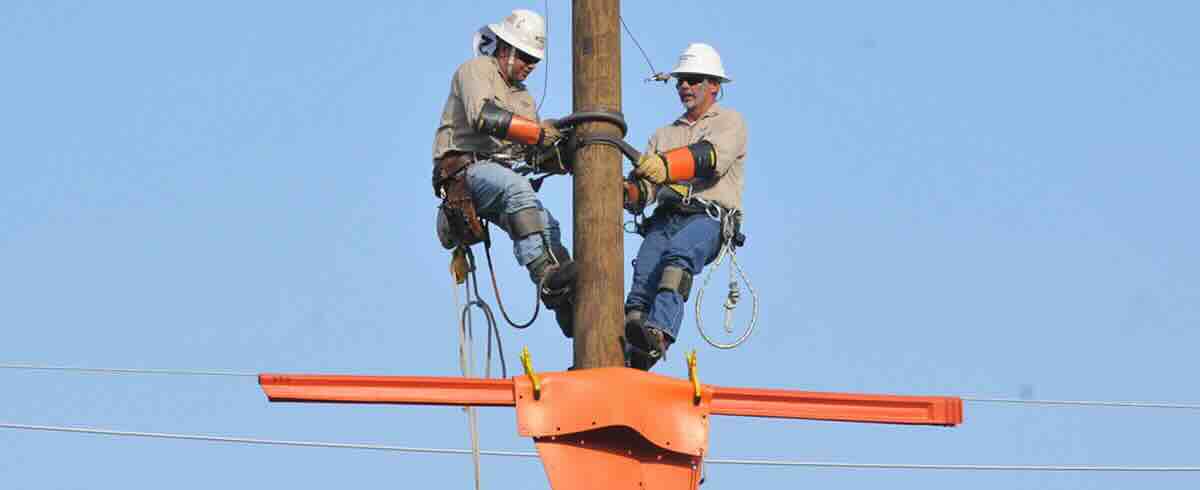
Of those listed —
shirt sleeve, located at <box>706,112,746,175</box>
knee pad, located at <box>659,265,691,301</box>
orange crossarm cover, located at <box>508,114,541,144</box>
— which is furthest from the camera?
shirt sleeve, located at <box>706,112,746,175</box>

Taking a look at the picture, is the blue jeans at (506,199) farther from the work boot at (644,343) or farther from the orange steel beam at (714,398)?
the orange steel beam at (714,398)

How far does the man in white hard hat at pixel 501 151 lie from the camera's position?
8.88 meters

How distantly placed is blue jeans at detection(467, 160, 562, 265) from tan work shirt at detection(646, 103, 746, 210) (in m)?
0.68

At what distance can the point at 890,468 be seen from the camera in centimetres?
1090

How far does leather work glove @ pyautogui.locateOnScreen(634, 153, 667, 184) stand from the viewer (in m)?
8.82

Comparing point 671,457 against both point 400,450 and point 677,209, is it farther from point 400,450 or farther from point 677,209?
point 400,450

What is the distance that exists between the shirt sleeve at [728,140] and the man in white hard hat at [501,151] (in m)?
0.84

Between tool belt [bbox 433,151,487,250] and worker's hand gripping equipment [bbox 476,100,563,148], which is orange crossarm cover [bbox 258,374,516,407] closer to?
worker's hand gripping equipment [bbox 476,100,563,148]

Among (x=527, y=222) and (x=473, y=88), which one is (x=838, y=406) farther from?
(x=473, y=88)

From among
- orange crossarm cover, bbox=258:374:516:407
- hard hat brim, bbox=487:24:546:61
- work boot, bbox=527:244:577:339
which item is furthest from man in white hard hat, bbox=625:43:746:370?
orange crossarm cover, bbox=258:374:516:407

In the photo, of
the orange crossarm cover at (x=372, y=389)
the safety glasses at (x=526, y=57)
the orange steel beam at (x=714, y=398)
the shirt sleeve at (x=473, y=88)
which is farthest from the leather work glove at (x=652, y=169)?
the orange crossarm cover at (x=372, y=389)

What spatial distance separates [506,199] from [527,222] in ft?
0.57

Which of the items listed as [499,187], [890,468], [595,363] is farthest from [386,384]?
[890,468]

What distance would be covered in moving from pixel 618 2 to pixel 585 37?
24 cm
